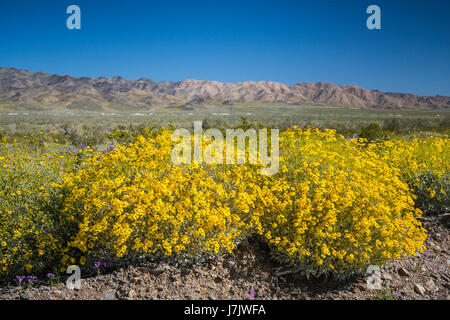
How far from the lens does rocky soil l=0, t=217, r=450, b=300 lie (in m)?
3.12

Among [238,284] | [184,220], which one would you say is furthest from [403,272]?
[184,220]

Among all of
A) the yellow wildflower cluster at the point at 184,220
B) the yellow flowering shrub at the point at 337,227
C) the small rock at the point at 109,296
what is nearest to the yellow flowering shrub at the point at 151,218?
the yellow wildflower cluster at the point at 184,220

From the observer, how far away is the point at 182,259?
11.4 ft

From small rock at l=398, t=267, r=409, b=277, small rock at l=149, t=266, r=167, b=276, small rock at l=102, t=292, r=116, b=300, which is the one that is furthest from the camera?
small rock at l=398, t=267, r=409, b=277

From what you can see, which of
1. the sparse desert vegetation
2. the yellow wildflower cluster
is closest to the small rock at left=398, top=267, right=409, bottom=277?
the sparse desert vegetation

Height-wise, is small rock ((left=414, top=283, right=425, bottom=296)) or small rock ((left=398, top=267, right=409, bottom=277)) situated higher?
small rock ((left=398, top=267, right=409, bottom=277))

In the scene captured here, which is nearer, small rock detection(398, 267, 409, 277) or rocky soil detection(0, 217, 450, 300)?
rocky soil detection(0, 217, 450, 300)

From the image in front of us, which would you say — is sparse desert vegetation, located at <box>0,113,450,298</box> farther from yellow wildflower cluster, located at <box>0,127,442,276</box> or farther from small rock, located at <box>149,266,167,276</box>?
small rock, located at <box>149,266,167,276</box>

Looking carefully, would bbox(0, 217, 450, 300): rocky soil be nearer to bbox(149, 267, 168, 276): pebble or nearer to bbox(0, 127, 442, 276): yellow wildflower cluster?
bbox(149, 267, 168, 276): pebble

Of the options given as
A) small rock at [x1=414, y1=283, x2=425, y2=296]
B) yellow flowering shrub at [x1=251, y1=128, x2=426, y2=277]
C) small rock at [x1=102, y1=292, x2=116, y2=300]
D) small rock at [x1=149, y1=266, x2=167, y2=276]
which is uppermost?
yellow flowering shrub at [x1=251, y1=128, x2=426, y2=277]

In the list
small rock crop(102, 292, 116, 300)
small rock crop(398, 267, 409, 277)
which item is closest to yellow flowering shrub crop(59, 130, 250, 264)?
small rock crop(102, 292, 116, 300)

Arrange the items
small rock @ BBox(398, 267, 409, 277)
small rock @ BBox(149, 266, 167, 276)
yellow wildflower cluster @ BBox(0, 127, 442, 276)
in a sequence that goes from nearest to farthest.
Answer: yellow wildflower cluster @ BBox(0, 127, 442, 276) → small rock @ BBox(149, 266, 167, 276) → small rock @ BBox(398, 267, 409, 277)

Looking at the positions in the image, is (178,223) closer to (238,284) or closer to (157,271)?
(157,271)
